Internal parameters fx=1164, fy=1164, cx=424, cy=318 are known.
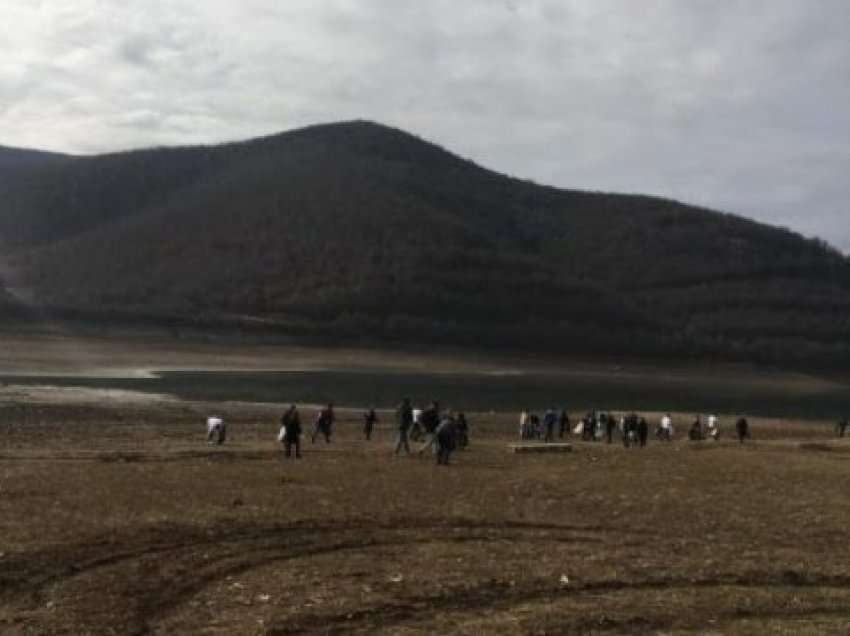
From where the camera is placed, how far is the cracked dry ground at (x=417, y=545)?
40.2 feet

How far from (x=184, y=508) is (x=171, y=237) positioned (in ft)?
533

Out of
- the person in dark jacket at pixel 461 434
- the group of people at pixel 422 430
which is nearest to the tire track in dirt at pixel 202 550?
the group of people at pixel 422 430

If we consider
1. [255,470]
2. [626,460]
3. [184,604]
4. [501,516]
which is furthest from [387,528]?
[626,460]

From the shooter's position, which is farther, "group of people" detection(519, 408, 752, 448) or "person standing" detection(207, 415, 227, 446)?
"group of people" detection(519, 408, 752, 448)

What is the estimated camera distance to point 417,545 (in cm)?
1656

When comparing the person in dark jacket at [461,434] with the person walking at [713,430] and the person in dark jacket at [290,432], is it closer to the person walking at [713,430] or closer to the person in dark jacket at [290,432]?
the person in dark jacket at [290,432]

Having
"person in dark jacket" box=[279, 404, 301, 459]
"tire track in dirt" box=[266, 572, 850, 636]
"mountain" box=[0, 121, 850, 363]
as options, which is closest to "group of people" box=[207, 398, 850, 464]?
"person in dark jacket" box=[279, 404, 301, 459]

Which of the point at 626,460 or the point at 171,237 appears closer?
the point at 626,460

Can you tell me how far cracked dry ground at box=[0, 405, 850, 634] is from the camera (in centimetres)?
1224

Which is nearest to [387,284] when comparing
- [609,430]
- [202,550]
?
[609,430]

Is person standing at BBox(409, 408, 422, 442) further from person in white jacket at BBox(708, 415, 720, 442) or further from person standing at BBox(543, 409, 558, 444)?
person in white jacket at BBox(708, 415, 720, 442)

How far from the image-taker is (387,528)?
18094 millimetres

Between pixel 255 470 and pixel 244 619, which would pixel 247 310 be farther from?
pixel 244 619

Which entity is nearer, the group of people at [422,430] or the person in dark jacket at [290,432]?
the group of people at [422,430]
